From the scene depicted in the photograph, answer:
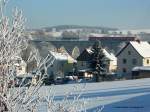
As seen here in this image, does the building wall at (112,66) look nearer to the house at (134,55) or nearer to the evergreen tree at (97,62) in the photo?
the house at (134,55)

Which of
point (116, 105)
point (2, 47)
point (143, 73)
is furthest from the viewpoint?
point (143, 73)

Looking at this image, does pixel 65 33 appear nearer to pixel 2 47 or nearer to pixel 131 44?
pixel 131 44

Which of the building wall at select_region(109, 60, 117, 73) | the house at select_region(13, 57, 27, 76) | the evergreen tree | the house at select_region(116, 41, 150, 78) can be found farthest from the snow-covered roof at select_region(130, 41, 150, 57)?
the house at select_region(13, 57, 27, 76)

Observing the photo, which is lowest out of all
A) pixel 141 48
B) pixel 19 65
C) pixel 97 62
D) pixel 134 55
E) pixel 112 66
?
pixel 112 66

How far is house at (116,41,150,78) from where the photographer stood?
59.6 meters

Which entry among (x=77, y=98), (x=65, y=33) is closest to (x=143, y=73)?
(x=77, y=98)

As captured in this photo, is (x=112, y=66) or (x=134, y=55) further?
(x=112, y=66)

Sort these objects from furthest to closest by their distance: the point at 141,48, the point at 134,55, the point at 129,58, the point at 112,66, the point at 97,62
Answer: the point at 112,66
the point at 129,58
the point at 134,55
the point at 141,48
the point at 97,62

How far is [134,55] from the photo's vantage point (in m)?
60.4

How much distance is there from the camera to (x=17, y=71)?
543 centimetres

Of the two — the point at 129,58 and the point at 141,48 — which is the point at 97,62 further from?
the point at 129,58

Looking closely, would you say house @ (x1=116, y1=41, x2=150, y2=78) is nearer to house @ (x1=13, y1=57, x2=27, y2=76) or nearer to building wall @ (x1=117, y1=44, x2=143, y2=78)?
building wall @ (x1=117, y1=44, x2=143, y2=78)

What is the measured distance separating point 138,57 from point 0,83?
56030 mm

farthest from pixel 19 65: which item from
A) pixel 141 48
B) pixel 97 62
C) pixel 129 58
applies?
pixel 129 58
